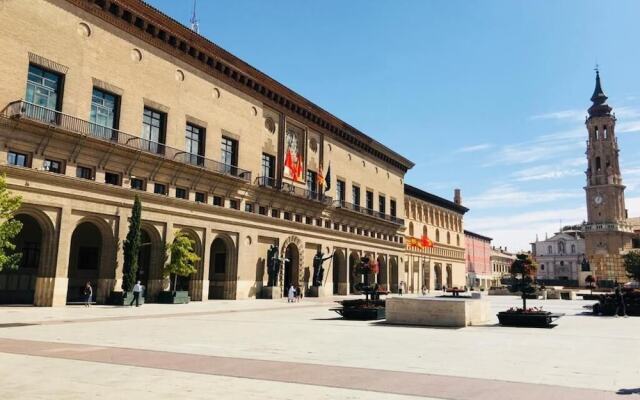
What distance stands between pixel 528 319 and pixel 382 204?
51595mm

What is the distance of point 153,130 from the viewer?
36156 mm

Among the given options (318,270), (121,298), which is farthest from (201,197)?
(318,270)

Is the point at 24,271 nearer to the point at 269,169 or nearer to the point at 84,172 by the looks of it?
the point at 84,172

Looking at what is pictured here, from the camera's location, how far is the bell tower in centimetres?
12044

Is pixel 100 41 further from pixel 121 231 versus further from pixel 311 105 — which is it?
pixel 311 105

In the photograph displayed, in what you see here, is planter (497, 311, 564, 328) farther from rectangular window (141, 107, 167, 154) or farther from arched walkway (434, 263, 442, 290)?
arched walkway (434, 263, 442, 290)

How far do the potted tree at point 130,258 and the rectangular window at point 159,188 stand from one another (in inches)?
132

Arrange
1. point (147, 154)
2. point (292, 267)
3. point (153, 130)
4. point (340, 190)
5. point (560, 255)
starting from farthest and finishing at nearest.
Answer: point (560, 255) < point (340, 190) < point (292, 267) < point (153, 130) < point (147, 154)

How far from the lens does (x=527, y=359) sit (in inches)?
456

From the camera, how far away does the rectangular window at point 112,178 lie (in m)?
32.5

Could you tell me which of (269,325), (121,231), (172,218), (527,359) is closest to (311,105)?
(172,218)

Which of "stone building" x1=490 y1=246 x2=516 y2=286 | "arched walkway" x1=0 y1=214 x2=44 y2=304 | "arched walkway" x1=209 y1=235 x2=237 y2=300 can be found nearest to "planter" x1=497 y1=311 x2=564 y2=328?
"arched walkway" x1=209 y1=235 x2=237 y2=300

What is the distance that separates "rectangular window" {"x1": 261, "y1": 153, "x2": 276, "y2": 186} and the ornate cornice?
525 cm

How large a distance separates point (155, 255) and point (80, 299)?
20.2 feet
